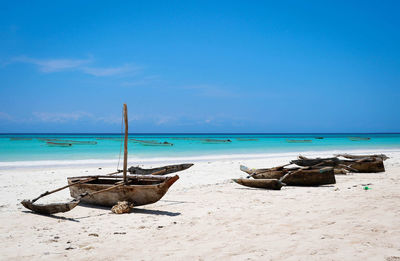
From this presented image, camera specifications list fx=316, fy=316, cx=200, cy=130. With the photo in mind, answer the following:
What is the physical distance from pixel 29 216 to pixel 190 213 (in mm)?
3343

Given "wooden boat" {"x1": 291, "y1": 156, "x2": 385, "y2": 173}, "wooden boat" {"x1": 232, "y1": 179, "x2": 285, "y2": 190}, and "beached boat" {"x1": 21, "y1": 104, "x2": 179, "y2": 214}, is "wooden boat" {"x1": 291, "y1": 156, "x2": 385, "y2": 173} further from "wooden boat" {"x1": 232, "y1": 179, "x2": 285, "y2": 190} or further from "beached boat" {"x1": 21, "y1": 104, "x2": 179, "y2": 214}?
"beached boat" {"x1": 21, "y1": 104, "x2": 179, "y2": 214}

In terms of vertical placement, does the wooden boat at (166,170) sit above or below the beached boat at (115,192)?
above

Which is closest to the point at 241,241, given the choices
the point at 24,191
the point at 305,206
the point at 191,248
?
the point at 191,248

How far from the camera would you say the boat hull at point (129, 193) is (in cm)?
676

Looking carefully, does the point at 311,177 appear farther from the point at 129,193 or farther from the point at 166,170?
the point at 129,193

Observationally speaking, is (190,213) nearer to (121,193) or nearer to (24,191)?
(121,193)

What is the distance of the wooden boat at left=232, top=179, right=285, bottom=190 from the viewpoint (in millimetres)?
9234

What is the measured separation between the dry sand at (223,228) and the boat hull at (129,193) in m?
0.30

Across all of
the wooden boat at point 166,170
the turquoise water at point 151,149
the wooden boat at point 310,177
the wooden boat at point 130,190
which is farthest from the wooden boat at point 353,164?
the turquoise water at point 151,149

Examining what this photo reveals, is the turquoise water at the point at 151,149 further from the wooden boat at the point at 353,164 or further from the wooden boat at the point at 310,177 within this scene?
the wooden boat at the point at 310,177

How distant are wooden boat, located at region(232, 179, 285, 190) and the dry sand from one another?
15.2 inches

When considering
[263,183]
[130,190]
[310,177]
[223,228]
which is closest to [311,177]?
[310,177]

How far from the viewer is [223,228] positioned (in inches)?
211

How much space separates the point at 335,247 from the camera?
163 inches
